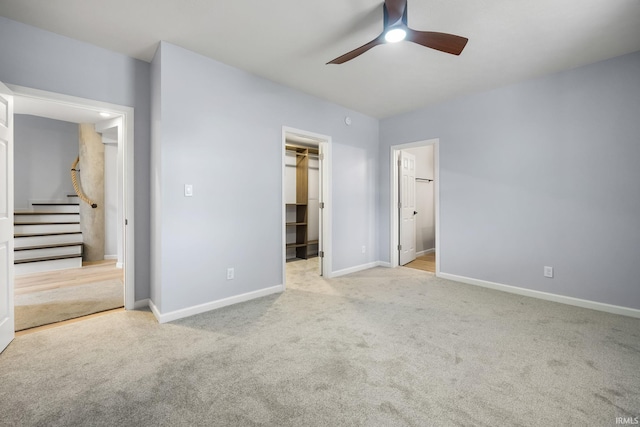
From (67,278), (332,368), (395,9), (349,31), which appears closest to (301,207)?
(349,31)

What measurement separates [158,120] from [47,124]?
5.31 metres

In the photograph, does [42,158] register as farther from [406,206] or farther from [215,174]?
[406,206]

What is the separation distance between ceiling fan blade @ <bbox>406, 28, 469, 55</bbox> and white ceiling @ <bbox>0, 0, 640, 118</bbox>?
287mm

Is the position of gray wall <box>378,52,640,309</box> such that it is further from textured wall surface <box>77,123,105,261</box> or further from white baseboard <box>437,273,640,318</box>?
textured wall surface <box>77,123,105,261</box>

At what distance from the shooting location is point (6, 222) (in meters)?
2.21

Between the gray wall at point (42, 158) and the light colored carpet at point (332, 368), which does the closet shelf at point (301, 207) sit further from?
the gray wall at point (42, 158)

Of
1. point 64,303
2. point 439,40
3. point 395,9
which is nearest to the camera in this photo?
point 395,9

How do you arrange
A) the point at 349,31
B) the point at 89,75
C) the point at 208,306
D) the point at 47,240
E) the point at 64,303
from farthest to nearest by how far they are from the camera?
the point at 47,240
the point at 64,303
the point at 208,306
the point at 89,75
the point at 349,31

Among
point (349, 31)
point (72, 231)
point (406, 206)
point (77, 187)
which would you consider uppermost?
point (349, 31)

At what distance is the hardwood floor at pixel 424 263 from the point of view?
488 centimetres

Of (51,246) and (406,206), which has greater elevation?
(406,206)

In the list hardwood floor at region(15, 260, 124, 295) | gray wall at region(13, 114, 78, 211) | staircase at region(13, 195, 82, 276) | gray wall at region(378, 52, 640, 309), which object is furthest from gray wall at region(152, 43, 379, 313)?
gray wall at region(13, 114, 78, 211)

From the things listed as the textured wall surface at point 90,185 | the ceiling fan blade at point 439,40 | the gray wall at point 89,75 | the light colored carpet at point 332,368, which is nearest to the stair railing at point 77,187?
the textured wall surface at point 90,185

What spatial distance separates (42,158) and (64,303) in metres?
4.53
